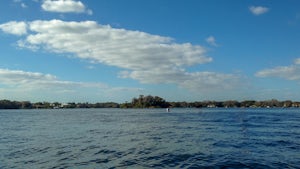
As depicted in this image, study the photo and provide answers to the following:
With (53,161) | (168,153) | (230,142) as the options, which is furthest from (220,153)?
(53,161)

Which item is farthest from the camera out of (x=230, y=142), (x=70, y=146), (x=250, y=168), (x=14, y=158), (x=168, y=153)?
(x=230, y=142)

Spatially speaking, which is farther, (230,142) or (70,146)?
(230,142)

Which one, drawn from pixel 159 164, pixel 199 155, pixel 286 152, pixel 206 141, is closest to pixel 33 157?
pixel 159 164

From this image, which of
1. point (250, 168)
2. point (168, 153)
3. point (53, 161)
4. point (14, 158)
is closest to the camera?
point (250, 168)

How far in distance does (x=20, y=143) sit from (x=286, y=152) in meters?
27.8

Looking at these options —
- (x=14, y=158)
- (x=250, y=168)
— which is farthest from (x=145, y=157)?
(x=14, y=158)

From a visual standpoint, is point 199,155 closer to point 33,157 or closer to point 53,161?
point 53,161

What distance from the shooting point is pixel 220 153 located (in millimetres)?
31438

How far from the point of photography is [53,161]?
27922 mm

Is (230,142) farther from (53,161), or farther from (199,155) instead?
(53,161)

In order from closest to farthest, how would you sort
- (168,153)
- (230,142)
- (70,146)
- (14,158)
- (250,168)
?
(250,168) → (14,158) → (168,153) → (70,146) → (230,142)

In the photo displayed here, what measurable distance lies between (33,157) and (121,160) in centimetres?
770

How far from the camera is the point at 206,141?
40.5 metres

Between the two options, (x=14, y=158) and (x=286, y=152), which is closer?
(x=14, y=158)
